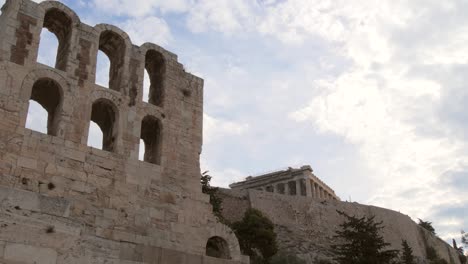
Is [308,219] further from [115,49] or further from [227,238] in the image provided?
[115,49]

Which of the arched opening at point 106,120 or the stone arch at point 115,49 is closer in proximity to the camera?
the arched opening at point 106,120

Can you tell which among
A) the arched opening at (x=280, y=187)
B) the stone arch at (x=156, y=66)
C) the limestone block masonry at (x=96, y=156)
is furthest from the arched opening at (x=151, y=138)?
A: the arched opening at (x=280, y=187)

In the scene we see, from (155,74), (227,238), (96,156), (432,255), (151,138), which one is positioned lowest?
(227,238)

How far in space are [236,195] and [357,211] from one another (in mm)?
15052

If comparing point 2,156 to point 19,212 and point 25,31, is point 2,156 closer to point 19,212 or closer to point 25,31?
point 19,212

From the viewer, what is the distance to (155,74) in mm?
14289

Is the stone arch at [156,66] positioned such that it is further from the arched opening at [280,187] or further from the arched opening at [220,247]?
the arched opening at [280,187]

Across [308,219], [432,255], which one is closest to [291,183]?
[308,219]

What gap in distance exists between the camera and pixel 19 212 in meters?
9.42

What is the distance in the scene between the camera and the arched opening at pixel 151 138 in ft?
42.5

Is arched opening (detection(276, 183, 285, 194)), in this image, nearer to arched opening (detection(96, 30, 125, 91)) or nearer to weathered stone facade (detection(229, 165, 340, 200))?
weathered stone facade (detection(229, 165, 340, 200))

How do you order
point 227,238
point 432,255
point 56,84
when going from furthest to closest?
point 432,255
point 227,238
point 56,84

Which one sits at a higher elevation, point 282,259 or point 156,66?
point 156,66

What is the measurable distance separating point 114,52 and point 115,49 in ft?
0.29
